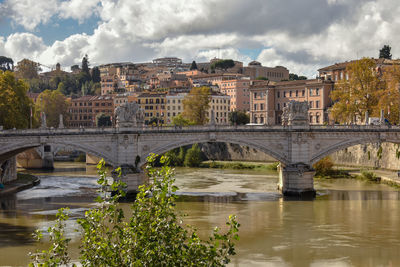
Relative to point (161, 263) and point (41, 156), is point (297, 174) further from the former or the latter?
point (41, 156)

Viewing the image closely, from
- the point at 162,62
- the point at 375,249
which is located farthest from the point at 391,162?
the point at 162,62

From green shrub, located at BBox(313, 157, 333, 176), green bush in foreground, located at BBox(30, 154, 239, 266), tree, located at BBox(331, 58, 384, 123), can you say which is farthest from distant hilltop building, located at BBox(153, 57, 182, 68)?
green bush in foreground, located at BBox(30, 154, 239, 266)

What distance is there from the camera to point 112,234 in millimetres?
12469

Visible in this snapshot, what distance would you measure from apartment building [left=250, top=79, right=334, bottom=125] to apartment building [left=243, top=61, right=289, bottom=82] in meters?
44.5

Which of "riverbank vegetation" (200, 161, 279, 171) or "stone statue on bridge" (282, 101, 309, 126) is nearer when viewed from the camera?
"stone statue on bridge" (282, 101, 309, 126)

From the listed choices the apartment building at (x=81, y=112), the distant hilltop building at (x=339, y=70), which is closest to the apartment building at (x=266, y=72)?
the apartment building at (x=81, y=112)

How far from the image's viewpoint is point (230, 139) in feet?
129

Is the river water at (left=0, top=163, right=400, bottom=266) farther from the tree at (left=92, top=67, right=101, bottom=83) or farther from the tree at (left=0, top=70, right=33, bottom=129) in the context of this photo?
the tree at (left=92, top=67, right=101, bottom=83)

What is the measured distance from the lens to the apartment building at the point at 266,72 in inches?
4906

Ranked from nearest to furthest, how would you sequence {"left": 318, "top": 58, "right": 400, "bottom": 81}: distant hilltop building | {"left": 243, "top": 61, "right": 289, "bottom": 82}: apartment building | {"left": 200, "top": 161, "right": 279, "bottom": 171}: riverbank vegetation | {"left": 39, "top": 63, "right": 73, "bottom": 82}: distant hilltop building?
{"left": 200, "top": 161, "right": 279, "bottom": 171}: riverbank vegetation, {"left": 318, "top": 58, "right": 400, "bottom": 81}: distant hilltop building, {"left": 243, "top": 61, "right": 289, "bottom": 82}: apartment building, {"left": 39, "top": 63, "right": 73, "bottom": 82}: distant hilltop building

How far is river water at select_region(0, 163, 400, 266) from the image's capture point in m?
23.5

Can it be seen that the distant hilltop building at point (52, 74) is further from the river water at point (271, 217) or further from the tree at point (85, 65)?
the river water at point (271, 217)

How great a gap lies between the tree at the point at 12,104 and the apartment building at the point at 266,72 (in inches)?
3062

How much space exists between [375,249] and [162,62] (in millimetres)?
138850
